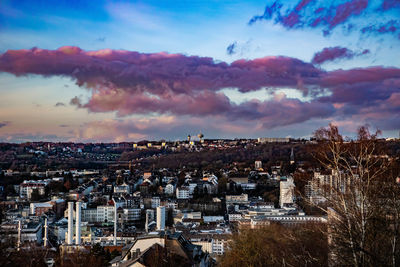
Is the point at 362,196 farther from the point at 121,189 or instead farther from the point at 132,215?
the point at 121,189

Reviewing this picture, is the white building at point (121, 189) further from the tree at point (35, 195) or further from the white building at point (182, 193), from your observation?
the tree at point (35, 195)

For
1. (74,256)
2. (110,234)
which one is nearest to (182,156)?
(110,234)

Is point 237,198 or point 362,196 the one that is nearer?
point 362,196

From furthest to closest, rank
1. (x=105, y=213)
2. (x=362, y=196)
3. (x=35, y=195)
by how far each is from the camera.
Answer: (x=35, y=195)
(x=105, y=213)
(x=362, y=196)

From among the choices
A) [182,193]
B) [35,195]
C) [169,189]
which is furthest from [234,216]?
[35,195]

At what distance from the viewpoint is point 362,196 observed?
959 cm

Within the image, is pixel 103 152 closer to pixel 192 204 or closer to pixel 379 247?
pixel 192 204

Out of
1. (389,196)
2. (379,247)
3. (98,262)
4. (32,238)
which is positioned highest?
(389,196)

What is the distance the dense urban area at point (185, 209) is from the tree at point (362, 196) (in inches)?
2.4

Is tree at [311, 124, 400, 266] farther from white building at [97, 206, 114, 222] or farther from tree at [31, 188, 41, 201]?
tree at [31, 188, 41, 201]

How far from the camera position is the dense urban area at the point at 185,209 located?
11830 mm

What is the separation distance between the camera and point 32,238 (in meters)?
40.8

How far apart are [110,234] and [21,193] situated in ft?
97.1

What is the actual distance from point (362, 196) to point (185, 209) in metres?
44.9
